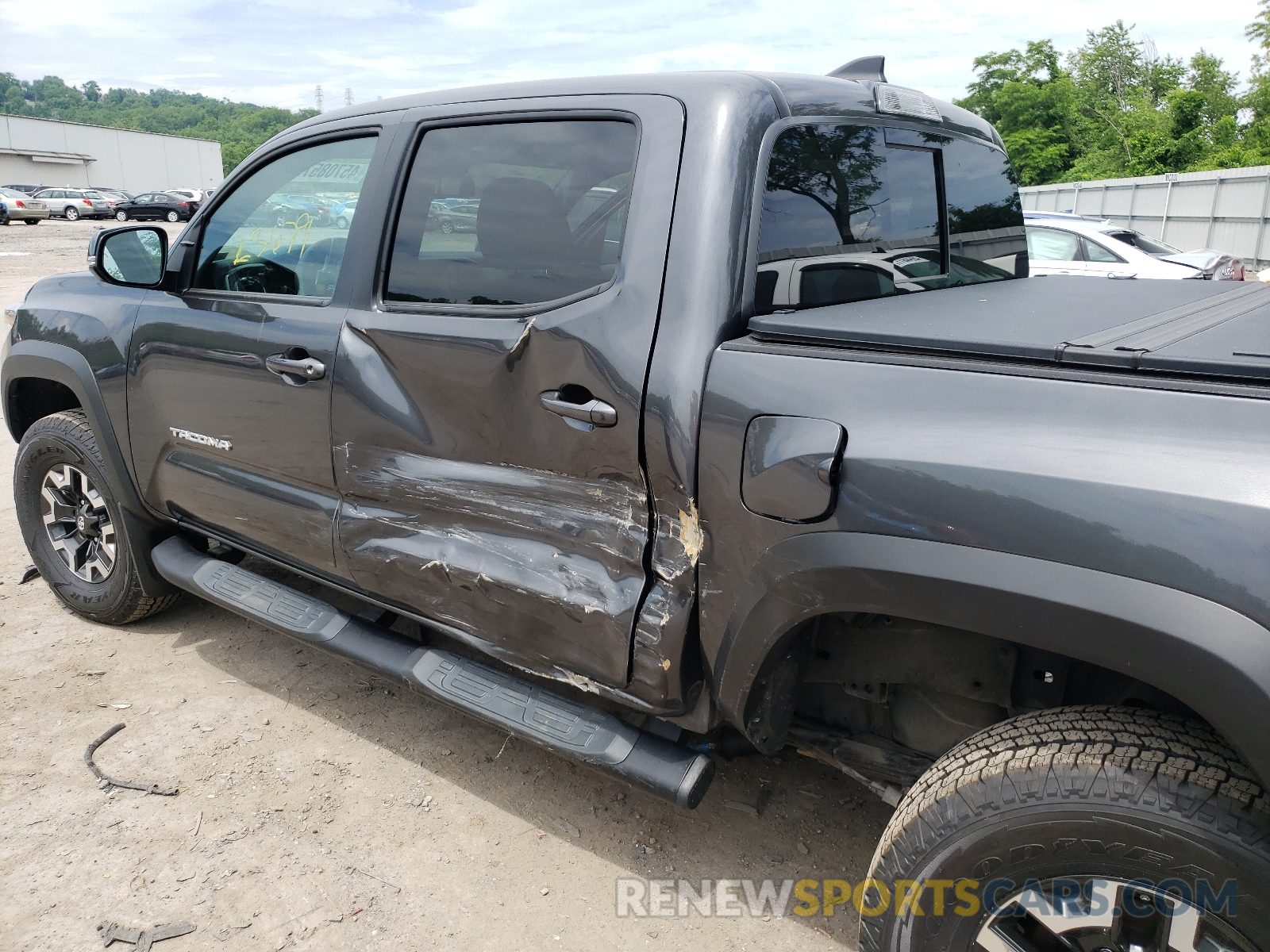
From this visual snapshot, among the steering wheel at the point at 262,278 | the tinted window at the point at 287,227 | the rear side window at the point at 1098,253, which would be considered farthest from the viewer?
the rear side window at the point at 1098,253

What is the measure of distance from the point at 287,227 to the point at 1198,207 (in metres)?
23.3

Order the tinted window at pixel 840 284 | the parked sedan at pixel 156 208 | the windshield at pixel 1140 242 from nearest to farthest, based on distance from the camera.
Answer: the tinted window at pixel 840 284
the windshield at pixel 1140 242
the parked sedan at pixel 156 208

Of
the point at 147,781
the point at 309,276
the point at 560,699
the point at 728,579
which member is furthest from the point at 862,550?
the point at 147,781

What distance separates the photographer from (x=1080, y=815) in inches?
60.5

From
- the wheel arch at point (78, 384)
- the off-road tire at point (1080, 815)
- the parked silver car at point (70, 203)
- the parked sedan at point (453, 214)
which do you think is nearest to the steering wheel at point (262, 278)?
the parked sedan at point (453, 214)

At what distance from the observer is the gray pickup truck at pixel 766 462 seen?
146cm

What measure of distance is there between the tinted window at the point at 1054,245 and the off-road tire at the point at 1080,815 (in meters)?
10.6

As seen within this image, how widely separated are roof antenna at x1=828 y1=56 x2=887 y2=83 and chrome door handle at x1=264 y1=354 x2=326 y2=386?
175 cm

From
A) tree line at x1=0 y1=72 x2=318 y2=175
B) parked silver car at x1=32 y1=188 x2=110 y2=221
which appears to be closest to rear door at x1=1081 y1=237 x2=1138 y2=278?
parked silver car at x1=32 y1=188 x2=110 y2=221

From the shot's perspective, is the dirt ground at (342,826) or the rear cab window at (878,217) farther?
the dirt ground at (342,826)

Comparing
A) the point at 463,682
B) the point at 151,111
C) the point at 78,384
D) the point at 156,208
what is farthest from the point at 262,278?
the point at 151,111

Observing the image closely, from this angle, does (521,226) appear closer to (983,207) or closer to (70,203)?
(983,207)

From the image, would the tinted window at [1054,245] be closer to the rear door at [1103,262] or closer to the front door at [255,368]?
the rear door at [1103,262]

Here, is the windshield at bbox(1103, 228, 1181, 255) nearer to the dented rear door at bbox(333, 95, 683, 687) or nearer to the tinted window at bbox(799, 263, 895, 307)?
the tinted window at bbox(799, 263, 895, 307)
